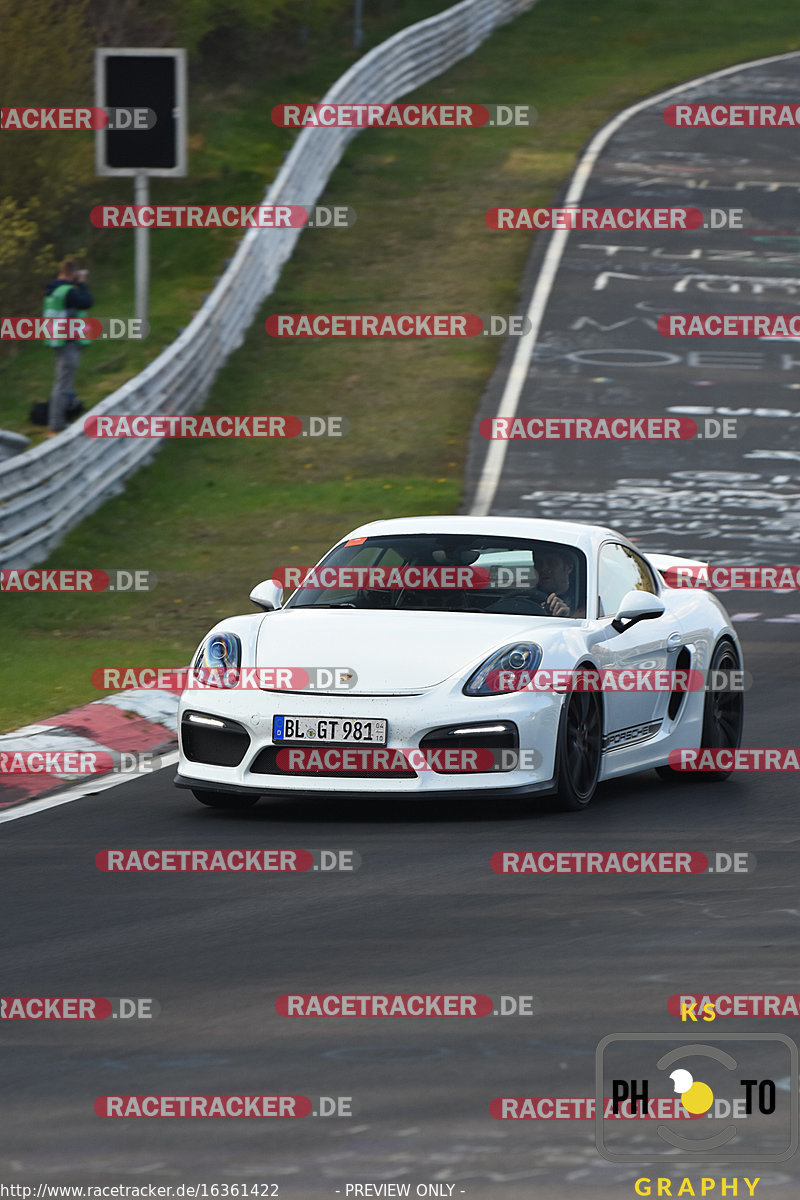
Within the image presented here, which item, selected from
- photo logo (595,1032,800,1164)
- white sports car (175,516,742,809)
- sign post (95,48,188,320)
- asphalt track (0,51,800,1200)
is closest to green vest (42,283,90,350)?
sign post (95,48,188,320)

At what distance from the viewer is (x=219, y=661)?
10.1m

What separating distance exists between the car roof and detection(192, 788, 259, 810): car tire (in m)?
1.58

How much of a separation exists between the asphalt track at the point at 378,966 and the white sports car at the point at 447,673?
10.1 inches

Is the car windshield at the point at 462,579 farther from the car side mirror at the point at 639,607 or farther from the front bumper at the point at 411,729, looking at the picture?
the front bumper at the point at 411,729

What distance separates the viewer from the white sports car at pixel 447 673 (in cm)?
956

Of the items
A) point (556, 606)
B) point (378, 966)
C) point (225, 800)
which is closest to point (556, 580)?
point (556, 606)

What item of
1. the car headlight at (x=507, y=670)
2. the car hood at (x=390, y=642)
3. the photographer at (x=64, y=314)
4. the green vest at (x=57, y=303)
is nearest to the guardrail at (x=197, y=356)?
the photographer at (x=64, y=314)

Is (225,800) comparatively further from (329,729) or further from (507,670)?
(507,670)

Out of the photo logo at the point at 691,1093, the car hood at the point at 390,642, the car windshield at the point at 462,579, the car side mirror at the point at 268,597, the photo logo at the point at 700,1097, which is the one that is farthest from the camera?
A: the car side mirror at the point at 268,597

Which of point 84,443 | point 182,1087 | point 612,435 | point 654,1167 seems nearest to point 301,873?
point 182,1087

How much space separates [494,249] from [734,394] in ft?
25.9

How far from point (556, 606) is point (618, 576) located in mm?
713

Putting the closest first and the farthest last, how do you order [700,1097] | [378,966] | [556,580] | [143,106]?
[700,1097]
[378,966]
[556,580]
[143,106]

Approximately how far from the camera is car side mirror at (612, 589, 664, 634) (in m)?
10.4
